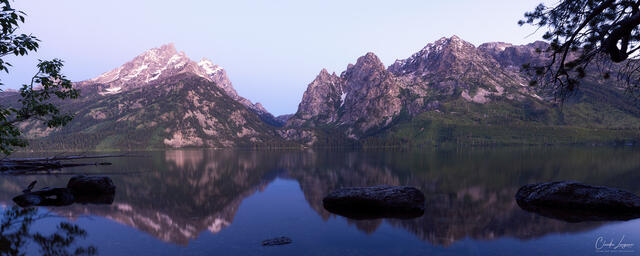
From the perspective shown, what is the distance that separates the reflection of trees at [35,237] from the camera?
19.8 metres

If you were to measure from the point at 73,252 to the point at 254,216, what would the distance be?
14.5 meters

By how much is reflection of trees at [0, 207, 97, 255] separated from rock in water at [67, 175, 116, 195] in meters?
12.3

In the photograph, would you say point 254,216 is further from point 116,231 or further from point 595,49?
point 595,49

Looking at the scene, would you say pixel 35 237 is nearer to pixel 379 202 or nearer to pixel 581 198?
pixel 379 202

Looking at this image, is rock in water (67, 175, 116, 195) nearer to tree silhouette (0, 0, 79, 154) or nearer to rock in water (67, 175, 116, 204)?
rock in water (67, 175, 116, 204)

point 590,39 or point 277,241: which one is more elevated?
point 590,39

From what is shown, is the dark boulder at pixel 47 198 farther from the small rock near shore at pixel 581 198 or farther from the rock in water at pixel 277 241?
the small rock near shore at pixel 581 198

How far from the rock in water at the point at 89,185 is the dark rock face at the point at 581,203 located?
48525mm

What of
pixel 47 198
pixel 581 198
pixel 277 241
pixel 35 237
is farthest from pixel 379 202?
pixel 47 198

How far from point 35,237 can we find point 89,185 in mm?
21230

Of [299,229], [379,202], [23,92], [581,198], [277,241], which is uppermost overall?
[23,92]

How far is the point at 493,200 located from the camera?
1478 inches

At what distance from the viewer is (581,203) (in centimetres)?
3111

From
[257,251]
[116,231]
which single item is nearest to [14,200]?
[116,231]
